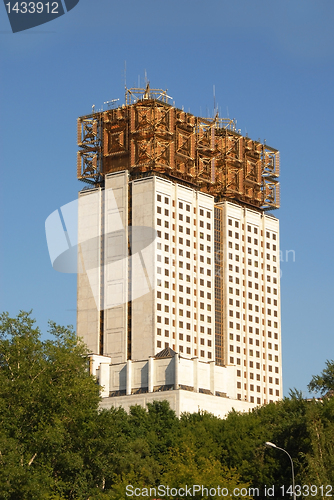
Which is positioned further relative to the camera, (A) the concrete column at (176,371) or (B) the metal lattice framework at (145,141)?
(B) the metal lattice framework at (145,141)

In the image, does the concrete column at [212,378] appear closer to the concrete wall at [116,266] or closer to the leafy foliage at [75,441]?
the concrete wall at [116,266]

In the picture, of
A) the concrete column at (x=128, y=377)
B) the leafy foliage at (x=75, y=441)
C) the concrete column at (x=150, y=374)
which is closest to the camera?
the leafy foliage at (x=75, y=441)

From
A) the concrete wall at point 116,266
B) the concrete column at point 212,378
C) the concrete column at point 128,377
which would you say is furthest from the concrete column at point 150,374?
the concrete wall at point 116,266

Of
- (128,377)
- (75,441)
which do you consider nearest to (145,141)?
(128,377)

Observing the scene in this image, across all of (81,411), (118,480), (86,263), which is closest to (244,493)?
(118,480)

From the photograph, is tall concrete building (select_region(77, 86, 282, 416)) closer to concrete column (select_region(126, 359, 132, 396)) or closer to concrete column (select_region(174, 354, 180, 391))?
concrete column (select_region(126, 359, 132, 396))

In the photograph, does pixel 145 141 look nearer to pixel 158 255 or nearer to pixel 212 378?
pixel 158 255

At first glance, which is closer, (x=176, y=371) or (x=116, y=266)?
(x=176, y=371)

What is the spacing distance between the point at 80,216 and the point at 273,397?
177 feet

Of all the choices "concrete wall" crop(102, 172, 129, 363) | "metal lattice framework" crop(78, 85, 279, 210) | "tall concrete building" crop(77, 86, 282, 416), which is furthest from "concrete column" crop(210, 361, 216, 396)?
"metal lattice framework" crop(78, 85, 279, 210)

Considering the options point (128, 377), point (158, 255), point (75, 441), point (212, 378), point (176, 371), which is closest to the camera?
point (75, 441)

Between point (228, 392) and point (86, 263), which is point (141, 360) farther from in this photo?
point (86, 263)

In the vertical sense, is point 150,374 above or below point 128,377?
below

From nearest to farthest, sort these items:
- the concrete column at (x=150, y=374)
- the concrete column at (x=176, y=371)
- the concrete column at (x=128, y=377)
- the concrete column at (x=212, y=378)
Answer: the concrete column at (x=176, y=371)
the concrete column at (x=150, y=374)
the concrete column at (x=128, y=377)
the concrete column at (x=212, y=378)
